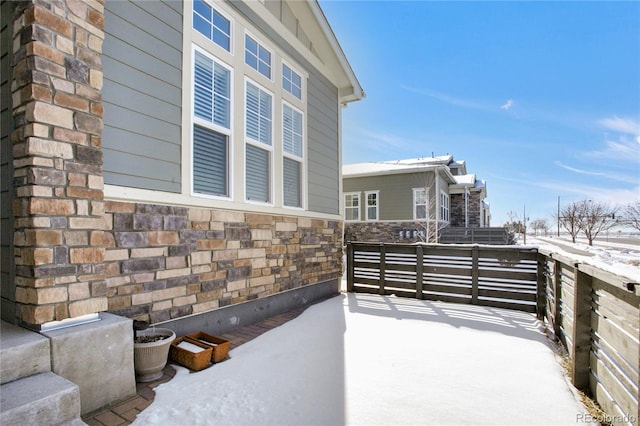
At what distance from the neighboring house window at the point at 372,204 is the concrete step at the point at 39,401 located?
13.7 meters

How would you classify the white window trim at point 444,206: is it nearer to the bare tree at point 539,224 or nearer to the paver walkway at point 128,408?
the paver walkway at point 128,408

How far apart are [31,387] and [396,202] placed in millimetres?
13819

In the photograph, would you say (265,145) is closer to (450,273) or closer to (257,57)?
(257,57)

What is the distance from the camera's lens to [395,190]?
47.5 feet

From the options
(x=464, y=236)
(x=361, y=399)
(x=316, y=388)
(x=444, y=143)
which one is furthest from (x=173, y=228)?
(x=444, y=143)

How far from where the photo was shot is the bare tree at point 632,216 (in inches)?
578

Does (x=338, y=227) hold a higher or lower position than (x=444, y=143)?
lower

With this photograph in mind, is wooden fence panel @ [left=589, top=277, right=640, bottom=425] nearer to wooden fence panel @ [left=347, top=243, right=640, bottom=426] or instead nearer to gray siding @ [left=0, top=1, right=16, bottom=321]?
wooden fence panel @ [left=347, top=243, right=640, bottom=426]

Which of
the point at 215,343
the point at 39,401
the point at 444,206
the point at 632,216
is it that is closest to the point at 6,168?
the point at 39,401

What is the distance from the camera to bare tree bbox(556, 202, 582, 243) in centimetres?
1950

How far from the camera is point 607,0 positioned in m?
6.30

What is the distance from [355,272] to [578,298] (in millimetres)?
4294

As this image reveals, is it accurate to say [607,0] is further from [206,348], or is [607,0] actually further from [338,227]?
[206,348]

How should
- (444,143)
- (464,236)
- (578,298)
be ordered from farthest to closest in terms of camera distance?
(444,143) → (464,236) → (578,298)
